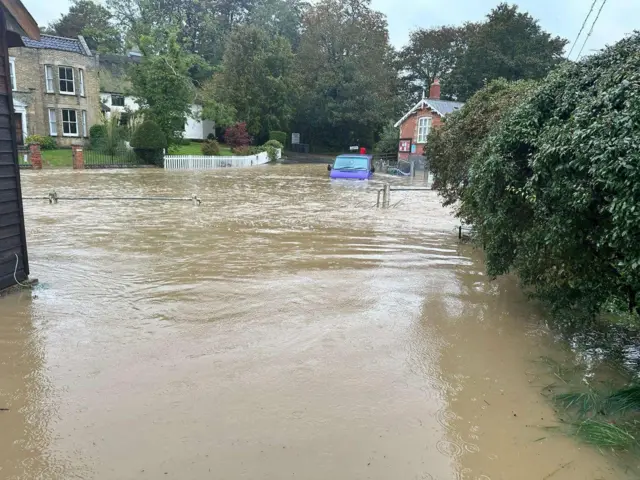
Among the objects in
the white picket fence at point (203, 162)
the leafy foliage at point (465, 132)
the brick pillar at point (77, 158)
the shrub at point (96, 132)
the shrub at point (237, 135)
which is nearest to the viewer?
the leafy foliage at point (465, 132)

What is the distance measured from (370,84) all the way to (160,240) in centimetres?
4784

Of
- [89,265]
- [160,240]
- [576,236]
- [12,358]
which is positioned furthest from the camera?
[160,240]

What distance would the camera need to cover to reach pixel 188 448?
3.57 metres

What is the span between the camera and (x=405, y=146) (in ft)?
140

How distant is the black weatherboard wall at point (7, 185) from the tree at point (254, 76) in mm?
42585

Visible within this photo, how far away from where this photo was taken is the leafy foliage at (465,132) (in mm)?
8711

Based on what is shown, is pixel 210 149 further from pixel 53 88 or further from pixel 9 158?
pixel 9 158

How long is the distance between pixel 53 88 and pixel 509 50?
4128 centimetres

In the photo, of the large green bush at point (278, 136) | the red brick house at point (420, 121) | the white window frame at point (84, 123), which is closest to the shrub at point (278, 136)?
the large green bush at point (278, 136)

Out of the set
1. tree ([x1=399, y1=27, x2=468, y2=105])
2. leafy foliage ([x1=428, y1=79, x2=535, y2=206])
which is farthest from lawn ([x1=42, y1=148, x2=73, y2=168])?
tree ([x1=399, y1=27, x2=468, y2=105])

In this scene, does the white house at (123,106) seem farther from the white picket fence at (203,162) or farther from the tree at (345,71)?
the tree at (345,71)

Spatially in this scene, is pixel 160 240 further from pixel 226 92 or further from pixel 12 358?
pixel 226 92

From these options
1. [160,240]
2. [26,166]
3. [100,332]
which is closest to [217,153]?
[26,166]

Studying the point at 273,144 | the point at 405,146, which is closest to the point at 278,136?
the point at 273,144
